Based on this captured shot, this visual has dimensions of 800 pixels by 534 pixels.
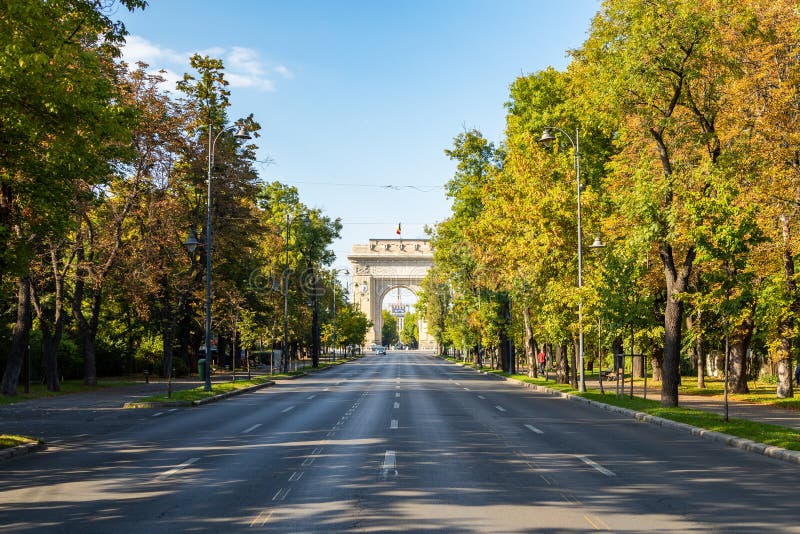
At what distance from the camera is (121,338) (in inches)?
1847

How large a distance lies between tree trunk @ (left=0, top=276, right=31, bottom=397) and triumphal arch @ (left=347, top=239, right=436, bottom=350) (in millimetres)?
110874

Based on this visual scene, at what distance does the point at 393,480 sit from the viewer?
10273mm

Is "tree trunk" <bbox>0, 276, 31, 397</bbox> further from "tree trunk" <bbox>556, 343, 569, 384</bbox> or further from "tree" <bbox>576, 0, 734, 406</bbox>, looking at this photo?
"tree trunk" <bbox>556, 343, 569, 384</bbox>

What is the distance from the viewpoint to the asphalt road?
26.2 feet

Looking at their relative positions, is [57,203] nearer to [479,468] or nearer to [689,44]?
[479,468]

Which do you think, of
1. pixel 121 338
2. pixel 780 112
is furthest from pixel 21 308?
pixel 780 112

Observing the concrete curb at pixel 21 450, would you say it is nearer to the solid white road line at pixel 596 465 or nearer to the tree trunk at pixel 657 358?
the solid white road line at pixel 596 465

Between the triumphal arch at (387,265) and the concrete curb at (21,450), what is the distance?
12402 centimetres

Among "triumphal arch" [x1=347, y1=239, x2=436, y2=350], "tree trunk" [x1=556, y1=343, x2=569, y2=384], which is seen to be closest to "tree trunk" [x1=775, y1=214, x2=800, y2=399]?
"tree trunk" [x1=556, y1=343, x2=569, y2=384]

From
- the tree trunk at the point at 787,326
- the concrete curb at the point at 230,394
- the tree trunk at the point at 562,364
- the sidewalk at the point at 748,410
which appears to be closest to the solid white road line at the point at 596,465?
the sidewalk at the point at 748,410

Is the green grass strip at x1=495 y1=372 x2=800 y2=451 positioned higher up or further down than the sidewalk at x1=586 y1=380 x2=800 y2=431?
higher up

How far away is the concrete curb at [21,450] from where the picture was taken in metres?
13.3

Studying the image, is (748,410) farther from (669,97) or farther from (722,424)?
(669,97)

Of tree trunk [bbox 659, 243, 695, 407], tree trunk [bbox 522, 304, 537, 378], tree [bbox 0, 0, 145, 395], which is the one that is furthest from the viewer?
tree trunk [bbox 522, 304, 537, 378]
